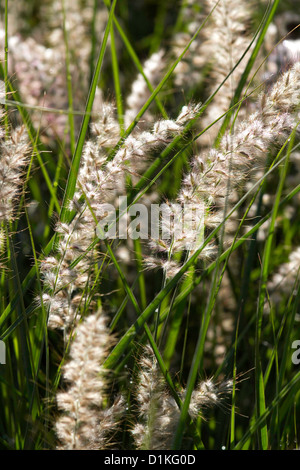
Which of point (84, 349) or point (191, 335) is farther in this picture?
point (191, 335)

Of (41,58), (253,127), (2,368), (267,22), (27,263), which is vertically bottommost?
(2,368)

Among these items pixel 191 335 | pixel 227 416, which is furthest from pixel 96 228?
pixel 191 335

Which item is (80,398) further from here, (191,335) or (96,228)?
(191,335)

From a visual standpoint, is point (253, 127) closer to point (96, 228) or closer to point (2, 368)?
point (96, 228)

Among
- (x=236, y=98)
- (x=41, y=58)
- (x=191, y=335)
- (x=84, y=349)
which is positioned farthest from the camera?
(x=41, y=58)
